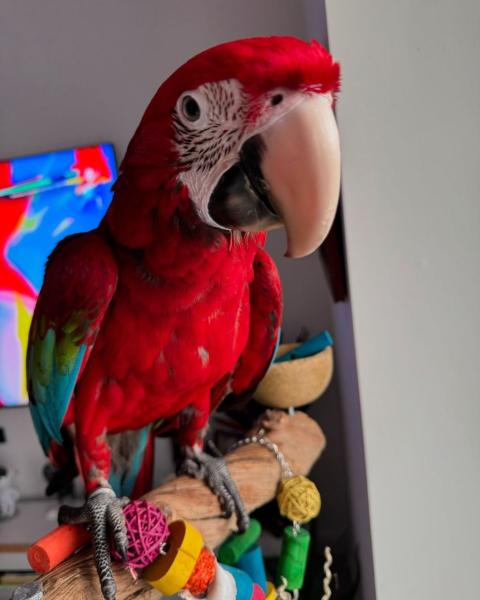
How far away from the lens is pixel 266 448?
807 mm

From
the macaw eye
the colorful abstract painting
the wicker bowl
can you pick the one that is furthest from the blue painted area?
the macaw eye

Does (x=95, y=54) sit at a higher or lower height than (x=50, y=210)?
higher

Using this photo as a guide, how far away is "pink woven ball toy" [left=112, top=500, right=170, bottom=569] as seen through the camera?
20.2 inches

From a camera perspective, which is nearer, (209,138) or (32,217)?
(209,138)

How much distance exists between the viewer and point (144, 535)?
515 mm

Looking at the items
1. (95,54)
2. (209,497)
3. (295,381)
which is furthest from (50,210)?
(209,497)

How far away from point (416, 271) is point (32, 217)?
3.91ft

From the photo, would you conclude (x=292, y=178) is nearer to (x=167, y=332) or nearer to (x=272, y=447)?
(x=167, y=332)

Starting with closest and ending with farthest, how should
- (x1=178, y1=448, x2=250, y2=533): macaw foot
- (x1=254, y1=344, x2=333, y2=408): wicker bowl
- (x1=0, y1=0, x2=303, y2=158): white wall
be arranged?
1. (x1=178, y1=448, x2=250, y2=533): macaw foot
2. (x1=254, y1=344, x2=333, y2=408): wicker bowl
3. (x1=0, y1=0, x2=303, y2=158): white wall

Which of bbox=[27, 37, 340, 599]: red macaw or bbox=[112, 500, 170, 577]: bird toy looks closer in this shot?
bbox=[27, 37, 340, 599]: red macaw

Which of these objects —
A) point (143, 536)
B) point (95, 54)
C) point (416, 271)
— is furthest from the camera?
point (95, 54)

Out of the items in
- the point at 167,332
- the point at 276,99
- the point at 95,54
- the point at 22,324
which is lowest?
the point at 22,324

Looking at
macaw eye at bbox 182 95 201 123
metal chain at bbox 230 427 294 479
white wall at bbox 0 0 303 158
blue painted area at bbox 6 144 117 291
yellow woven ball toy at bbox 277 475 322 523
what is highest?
white wall at bbox 0 0 303 158

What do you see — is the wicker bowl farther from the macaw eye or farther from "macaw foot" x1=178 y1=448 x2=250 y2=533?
the macaw eye
